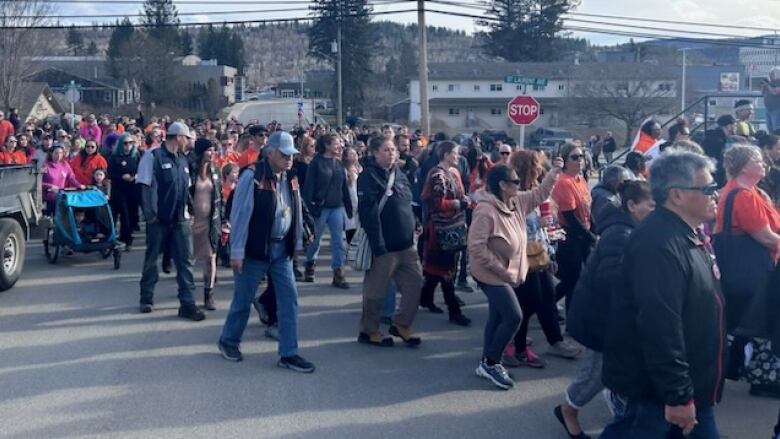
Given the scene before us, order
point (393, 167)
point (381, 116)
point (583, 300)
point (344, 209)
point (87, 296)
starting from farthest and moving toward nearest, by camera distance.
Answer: point (381, 116) < point (344, 209) < point (87, 296) < point (393, 167) < point (583, 300)

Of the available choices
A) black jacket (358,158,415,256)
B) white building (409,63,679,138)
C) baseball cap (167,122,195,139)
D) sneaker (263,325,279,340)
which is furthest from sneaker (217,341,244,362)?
white building (409,63,679,138)

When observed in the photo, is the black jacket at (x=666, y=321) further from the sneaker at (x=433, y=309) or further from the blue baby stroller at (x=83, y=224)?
the blue baby stroller at (x=83, y=224)

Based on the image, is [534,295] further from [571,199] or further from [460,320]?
[460,320]

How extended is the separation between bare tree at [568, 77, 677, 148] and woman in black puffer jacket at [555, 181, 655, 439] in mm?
52314

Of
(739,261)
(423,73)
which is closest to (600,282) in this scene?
(739,261)

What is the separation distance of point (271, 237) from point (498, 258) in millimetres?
1918

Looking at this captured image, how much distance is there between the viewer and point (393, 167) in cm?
859

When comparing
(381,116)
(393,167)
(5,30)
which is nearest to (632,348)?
(393,167)

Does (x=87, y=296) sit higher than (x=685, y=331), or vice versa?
(x=685, y=331)

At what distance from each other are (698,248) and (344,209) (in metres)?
7.92

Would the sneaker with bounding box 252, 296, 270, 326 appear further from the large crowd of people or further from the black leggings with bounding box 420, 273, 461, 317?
the black leggings with bounding box 420, 273, 461, 317

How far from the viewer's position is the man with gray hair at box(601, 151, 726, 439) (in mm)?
3920

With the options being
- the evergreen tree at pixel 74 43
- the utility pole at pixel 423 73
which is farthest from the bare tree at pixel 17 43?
the evergreen tree at pixel 74 43

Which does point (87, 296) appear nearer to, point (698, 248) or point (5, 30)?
point (698, 248)
